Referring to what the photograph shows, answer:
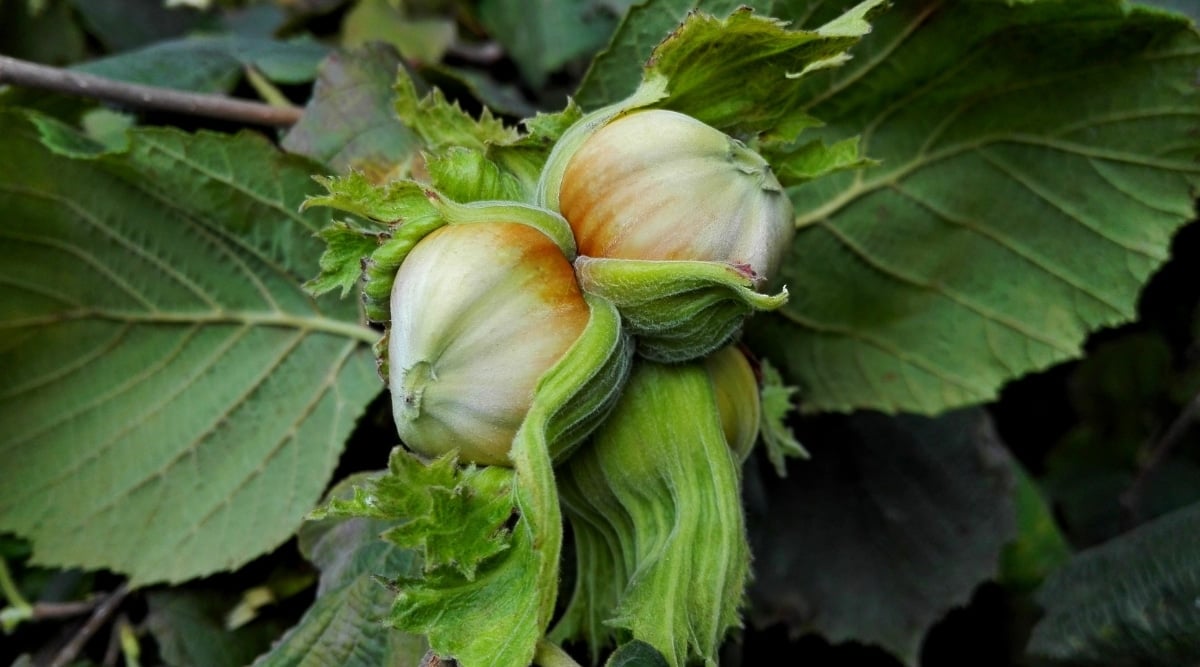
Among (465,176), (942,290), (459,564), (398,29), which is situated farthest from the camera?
(398,29)

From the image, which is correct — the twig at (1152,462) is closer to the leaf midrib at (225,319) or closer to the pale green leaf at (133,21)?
the leaf midrib at (225,319)

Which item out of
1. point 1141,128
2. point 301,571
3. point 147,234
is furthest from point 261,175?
point 1141,128

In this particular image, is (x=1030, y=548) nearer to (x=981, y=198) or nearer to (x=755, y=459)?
(x=755, y=459)

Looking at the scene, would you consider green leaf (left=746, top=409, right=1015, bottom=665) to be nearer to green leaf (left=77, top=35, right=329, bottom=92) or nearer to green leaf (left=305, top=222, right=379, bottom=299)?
green leaf (left=305, top=222, right=379, bottom=299)

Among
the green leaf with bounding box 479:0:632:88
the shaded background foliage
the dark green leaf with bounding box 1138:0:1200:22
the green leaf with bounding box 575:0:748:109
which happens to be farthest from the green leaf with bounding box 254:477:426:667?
the dark green leaf with bounding box 1138:0:1200:22

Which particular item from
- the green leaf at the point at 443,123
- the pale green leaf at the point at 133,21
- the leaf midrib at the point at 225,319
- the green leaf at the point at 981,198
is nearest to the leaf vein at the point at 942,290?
the green leaf at the point at 981,198

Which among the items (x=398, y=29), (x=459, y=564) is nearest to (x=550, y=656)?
(x=459, y=564)
